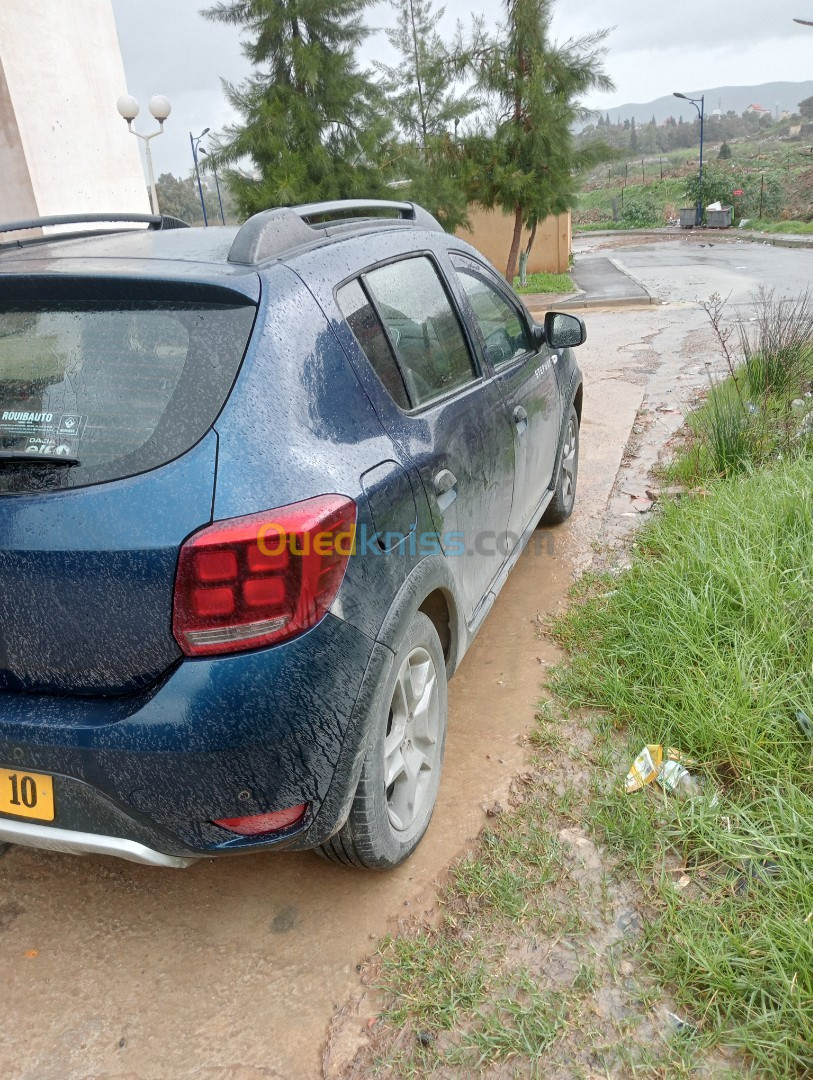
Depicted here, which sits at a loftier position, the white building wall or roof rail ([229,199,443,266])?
the white building wall

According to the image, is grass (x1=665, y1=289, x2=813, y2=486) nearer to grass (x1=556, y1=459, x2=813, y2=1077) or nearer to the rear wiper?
grass (x1=556, y1=459, x2=813, y2=1077)

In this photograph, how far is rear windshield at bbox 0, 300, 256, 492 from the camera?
5.75ft

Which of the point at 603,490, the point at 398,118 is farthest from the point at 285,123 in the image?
the point at 603,490

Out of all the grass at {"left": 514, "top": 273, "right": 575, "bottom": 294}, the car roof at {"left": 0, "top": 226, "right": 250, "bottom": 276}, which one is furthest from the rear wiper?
the grass at {"left": 514, "top": 273, "right": 575, "bottom": 294}

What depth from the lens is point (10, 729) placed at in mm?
1761

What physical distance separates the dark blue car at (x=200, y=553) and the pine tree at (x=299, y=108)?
11.7 m

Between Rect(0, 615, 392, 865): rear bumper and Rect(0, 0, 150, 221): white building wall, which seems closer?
Rect(0, 615, 392, 865): rear bumper

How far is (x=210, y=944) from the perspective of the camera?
7.28 feet

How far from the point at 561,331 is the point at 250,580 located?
99.8 inches

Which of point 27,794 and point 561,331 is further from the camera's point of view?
point 561,331

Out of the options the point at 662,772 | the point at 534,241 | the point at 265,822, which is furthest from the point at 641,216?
the point at 265,822

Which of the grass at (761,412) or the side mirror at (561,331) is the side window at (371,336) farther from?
the grass at (761,412)

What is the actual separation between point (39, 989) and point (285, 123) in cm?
1349

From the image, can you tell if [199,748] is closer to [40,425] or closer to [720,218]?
[40,425]
